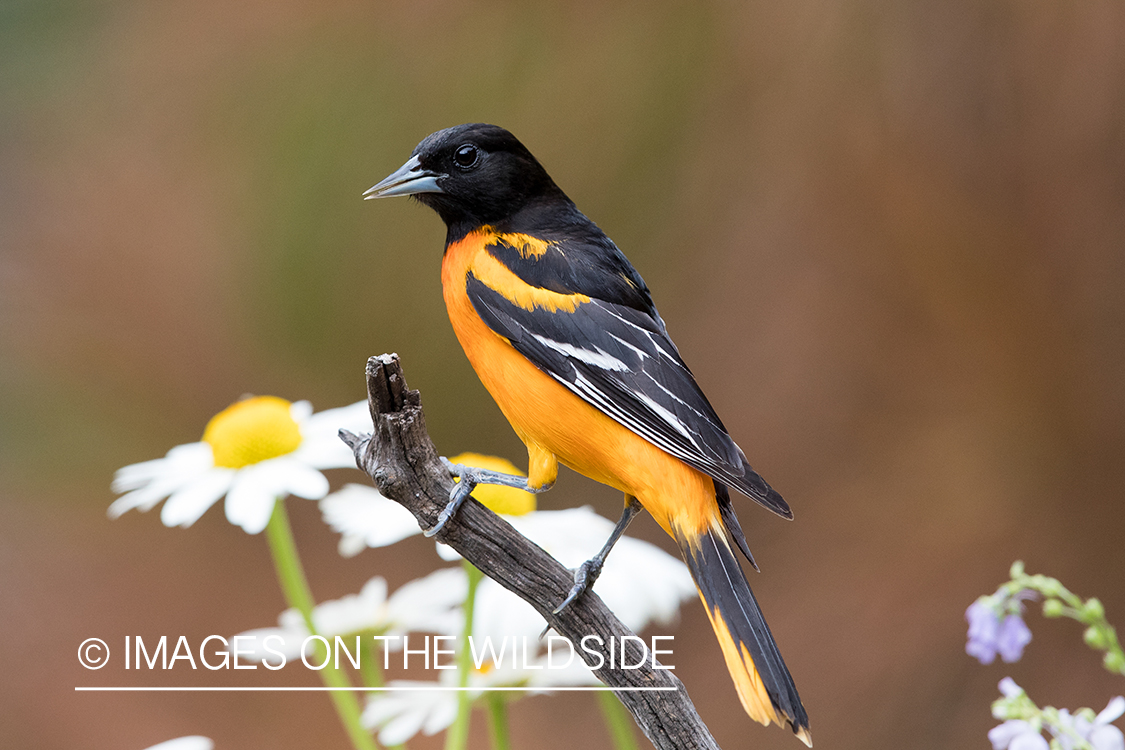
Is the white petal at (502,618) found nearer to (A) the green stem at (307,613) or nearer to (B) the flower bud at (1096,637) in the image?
(A) the green stem at (307,613)

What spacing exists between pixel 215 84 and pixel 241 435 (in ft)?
5.11

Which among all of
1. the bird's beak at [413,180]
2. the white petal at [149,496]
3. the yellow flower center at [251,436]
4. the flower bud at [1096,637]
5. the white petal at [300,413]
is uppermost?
the bird's beak at [413,180]

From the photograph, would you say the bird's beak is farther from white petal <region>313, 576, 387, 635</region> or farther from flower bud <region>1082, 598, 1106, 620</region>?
flower bud <region>1082, 598, 1106, 620</region>

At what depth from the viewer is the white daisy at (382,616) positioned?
3.54ft

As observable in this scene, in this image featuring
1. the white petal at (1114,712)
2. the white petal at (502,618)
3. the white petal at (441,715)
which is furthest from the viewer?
the white petal at (502,618)

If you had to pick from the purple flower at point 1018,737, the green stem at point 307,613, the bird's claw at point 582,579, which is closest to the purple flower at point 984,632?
the purple flower at point 1018,737

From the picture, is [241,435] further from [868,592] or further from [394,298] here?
[868,592]

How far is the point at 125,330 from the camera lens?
8.05 feet

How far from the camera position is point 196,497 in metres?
1.06

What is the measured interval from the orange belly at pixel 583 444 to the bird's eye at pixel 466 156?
177 mm

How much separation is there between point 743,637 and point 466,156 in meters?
0.68

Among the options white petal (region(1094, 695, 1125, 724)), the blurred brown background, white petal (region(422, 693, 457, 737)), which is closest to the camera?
white petal (region(1094, 695, 1125, 724))

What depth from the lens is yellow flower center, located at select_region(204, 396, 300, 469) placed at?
1.13m

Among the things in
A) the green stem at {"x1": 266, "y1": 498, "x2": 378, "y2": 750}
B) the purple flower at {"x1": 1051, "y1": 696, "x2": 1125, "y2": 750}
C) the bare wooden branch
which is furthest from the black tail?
the green stem at {"x1": 266, "y1": 498, "x2": 378, "y2": 750}
